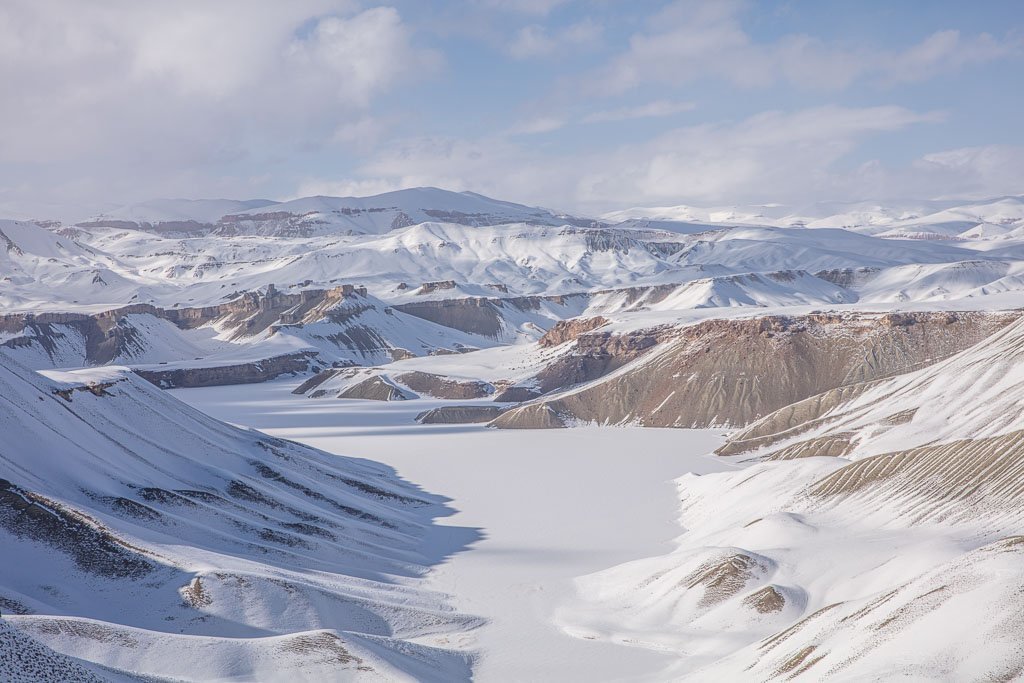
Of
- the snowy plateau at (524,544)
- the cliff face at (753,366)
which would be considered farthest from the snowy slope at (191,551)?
the cliff face at (753,366)

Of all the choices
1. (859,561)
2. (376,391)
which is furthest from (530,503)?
(376,391)

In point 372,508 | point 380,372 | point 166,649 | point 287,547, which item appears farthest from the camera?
point 380,372

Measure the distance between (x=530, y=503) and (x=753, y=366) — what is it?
58004 millimetres

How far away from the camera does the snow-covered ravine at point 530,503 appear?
50.6 metres

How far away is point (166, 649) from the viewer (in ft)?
140

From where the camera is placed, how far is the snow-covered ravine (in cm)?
5056

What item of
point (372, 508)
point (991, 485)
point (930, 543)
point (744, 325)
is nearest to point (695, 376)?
point (744, 325)

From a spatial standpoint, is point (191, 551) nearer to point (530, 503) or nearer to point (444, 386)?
point (530, 503)

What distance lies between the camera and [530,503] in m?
87.3

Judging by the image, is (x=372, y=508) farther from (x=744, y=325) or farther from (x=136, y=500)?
(x=744, y=325)

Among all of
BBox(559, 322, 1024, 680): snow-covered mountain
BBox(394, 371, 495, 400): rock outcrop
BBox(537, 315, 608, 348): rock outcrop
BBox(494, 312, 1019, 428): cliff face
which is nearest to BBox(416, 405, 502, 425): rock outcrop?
BBox(494, 312, 1019, 428): cliff face

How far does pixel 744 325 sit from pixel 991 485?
8239 cm

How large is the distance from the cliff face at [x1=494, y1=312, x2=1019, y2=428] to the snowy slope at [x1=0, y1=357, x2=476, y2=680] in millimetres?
52630

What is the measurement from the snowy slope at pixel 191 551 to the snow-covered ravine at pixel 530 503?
324 cm
